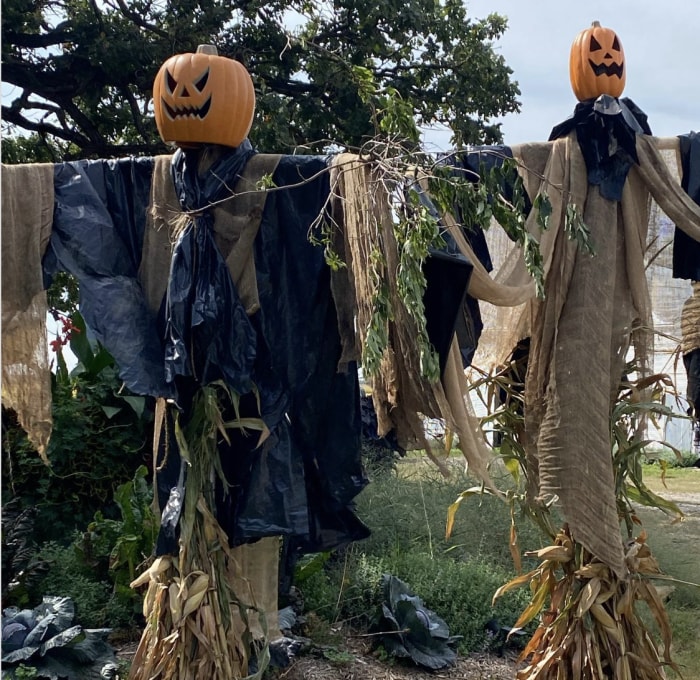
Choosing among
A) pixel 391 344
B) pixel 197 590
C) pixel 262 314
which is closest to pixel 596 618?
pixel 391 344

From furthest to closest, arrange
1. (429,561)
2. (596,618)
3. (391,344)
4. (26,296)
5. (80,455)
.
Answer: (429,561) < (80,455) < (596,618) < (26,296) < (391,344)

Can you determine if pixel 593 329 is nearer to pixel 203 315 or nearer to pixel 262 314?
pixel 262 314

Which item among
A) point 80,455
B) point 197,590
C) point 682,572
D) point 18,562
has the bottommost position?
point 682,572

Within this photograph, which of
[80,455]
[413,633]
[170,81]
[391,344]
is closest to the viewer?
[391,344]

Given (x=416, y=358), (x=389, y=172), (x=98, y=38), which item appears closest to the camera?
(x=389, y=172)

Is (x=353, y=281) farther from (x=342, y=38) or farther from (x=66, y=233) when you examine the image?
(x=342, y=38)

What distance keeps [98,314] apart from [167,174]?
0.53 m

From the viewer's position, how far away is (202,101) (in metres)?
2.89

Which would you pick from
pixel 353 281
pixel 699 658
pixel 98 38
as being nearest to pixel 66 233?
pixel 353 281

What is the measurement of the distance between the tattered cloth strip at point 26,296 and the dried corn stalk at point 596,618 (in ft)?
5.82

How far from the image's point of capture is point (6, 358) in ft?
9.50

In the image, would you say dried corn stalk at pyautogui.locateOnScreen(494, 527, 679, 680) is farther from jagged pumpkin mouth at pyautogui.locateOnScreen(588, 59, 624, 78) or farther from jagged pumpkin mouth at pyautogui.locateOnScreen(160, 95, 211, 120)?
jagged pumpkin mouth at pyautogui.locateOnScreen(160, 95, 211, 120)

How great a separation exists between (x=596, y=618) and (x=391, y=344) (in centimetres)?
127

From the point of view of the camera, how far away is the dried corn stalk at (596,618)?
10.2 ft
